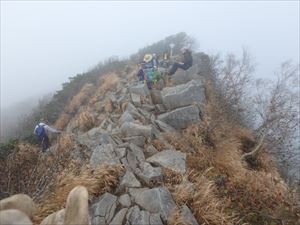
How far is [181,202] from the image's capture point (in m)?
7.69

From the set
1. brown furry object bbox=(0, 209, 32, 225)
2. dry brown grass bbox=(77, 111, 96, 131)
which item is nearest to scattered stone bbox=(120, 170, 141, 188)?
brown furry object bbox=(0, 209, 32, 225)

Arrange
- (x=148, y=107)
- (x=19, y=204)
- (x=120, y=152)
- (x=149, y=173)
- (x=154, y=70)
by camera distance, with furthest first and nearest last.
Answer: (x=154, y=70) < (x=148, y=107) < (x=120, y=152) < (x=149, y=173) < (x=19, y=204)

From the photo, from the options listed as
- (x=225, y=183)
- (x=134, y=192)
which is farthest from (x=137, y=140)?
(x=134, y=192)

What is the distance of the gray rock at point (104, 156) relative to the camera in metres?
8.86

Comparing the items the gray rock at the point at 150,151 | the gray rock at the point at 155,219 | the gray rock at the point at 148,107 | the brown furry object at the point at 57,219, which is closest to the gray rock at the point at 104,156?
the gray rock at the point at 150,151

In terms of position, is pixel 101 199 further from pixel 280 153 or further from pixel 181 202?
pixel 280 153

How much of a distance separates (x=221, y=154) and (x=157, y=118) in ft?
8.75

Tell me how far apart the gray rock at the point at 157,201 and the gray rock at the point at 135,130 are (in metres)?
3.21

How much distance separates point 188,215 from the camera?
7.35m

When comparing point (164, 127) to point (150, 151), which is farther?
point (164, 127)

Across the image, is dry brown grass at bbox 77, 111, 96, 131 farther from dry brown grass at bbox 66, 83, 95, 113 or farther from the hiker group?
dry brown grass at bbox 66, 83, 95, 113

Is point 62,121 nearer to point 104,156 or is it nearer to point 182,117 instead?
point 182,117

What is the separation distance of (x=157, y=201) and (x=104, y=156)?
89.8 inches

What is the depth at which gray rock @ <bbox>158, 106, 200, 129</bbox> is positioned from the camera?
41.3 ft
